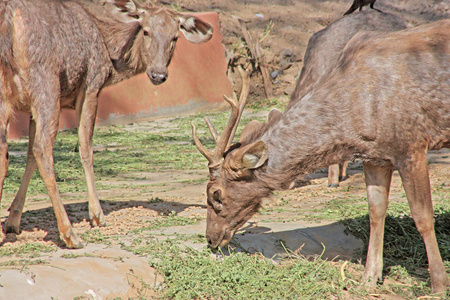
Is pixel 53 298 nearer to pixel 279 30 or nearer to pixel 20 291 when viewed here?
pixel 20 291

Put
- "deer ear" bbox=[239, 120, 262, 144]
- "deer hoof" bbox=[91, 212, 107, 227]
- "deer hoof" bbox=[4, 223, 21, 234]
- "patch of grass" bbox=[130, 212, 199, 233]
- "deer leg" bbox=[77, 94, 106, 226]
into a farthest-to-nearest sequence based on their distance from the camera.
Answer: "deer leg" bbox=[77, 94, 106, 226]
"deer hoof" bbox=[91, 212, 107, 227]
"patch of grass" bbox=[130, 212, 199, 233]
"deer hoof" bbox=[4, 223, 21, 234]
"deer ear" bbox=[239, 120, 262, 144]

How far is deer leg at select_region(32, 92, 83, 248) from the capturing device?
4.66 m

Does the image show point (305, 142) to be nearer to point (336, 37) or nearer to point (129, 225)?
point (129, 225)

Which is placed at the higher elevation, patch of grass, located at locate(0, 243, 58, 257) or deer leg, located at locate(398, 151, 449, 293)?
deer leg, located at locate(398, 151, 449, 293)

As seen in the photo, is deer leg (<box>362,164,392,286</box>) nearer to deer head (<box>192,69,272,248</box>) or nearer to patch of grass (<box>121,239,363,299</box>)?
patch of grass (<box>121,239,363,299</box>)

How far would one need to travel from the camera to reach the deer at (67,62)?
477 centimetres

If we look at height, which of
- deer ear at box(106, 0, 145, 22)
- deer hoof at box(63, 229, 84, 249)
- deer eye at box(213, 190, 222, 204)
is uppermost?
deer ear at box(106, 0, 145, 22)

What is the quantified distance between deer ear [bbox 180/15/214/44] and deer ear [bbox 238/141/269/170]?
127 inches

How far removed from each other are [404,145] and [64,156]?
7032 millimetres

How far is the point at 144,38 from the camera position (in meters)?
6.73

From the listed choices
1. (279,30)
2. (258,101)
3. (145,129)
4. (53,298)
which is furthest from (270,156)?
(279,30)

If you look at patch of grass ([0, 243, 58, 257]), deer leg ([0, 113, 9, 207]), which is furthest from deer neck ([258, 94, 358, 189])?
deer leg ([0, 113, 9, 207])

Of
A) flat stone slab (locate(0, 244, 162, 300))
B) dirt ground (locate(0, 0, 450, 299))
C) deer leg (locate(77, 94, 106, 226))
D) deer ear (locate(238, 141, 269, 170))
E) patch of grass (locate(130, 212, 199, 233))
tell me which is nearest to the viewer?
flat stone slab (locate(0, 244, 162, 300))

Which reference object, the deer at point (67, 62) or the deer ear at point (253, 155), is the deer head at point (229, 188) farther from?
the deer at point (67, 62)
